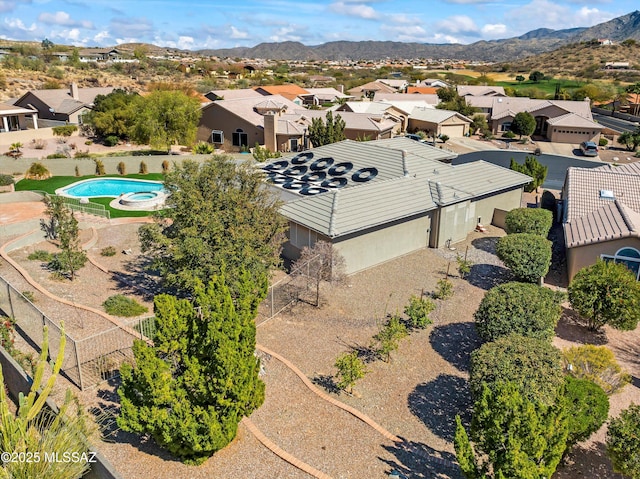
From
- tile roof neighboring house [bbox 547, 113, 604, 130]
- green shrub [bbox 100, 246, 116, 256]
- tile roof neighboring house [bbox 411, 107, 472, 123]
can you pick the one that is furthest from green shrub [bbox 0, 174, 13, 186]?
tile roof neighboring house [bbox 547, 113, 604, 130]

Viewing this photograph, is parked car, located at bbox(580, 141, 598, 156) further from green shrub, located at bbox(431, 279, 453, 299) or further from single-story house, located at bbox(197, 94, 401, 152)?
green shrub, located at bbox(431, 279, 453, 299)

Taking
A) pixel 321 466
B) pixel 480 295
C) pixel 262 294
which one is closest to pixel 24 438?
pixel 321 466

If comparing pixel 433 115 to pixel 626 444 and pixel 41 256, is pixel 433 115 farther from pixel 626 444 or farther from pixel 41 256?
pixel 626 444

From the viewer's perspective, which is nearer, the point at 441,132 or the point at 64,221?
the point at 64,221

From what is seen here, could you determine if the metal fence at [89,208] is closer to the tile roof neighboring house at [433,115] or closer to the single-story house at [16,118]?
the single-story house at [16,118]

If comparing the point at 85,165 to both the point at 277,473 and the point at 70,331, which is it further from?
the point at 277,473

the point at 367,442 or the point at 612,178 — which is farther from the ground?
the point at 612,178
